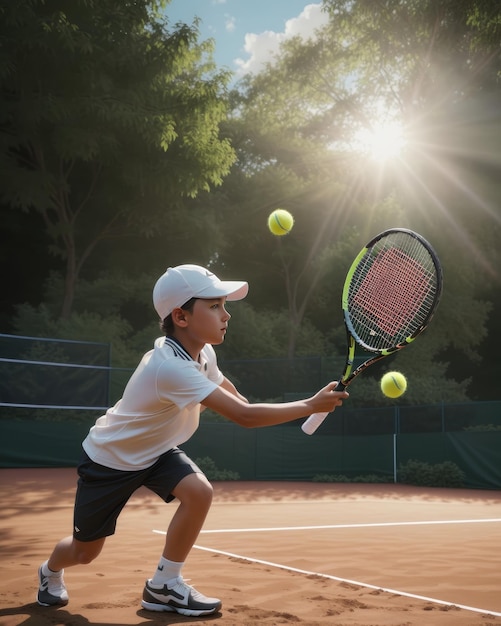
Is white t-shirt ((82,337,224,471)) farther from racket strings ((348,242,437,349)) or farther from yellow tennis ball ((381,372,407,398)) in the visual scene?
yellow tennis ball ((381,372,407,398))

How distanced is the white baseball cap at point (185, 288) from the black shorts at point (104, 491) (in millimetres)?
749

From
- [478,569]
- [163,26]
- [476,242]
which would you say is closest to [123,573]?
[478,569]

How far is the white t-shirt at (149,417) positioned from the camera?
3.54 meters

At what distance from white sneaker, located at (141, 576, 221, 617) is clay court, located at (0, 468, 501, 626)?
1.9 inches

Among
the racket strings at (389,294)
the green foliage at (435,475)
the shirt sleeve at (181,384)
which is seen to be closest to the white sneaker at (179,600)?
the shirt sleeve at (181,384)

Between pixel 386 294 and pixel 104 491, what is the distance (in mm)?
2010

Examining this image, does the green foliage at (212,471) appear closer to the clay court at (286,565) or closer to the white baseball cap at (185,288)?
the clay court at (286,565)

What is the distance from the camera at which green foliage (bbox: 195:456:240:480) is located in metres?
14.4

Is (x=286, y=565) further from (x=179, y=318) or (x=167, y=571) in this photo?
(x=179, y=318)

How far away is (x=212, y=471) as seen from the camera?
14461mm

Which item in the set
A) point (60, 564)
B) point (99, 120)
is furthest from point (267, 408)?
point (99, 120)

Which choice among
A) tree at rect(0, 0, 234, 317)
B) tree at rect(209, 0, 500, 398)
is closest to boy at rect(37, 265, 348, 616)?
tree at rect(0, 0, 234, 317)

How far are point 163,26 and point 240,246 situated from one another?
8312mm

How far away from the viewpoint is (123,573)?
464 cm
